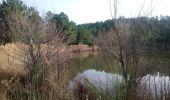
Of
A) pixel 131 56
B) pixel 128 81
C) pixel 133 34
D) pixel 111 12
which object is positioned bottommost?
pixel 128 81

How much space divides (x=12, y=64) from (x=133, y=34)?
27.9 feet

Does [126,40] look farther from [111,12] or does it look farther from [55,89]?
[55,89]

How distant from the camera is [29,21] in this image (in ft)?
39.2

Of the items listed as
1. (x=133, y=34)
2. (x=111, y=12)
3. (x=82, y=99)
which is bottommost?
(x=82, y=99)

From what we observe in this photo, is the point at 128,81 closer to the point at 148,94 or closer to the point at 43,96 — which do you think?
the point at 148,94

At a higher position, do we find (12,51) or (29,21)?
(29,21)

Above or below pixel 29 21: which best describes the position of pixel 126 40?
below

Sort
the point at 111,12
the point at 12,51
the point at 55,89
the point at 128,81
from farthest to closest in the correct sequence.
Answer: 1. the point at 12,51
2. the point at 111,12
3. the point at 55,89
4. the point at 128,81

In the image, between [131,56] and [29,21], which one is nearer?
[131,56]

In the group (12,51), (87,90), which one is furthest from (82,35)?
(87,90)

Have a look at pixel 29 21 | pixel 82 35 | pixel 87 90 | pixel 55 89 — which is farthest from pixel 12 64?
pixel 82 35

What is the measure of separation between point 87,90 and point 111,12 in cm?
135

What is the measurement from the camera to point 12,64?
12000 mm

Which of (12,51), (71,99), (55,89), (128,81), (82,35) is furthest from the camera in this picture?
(82,35)
